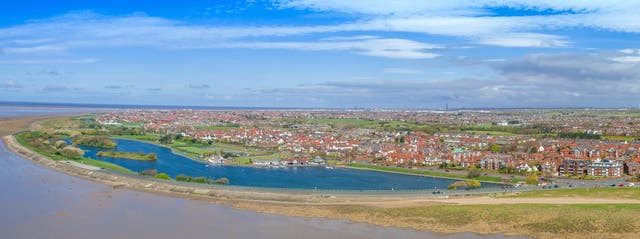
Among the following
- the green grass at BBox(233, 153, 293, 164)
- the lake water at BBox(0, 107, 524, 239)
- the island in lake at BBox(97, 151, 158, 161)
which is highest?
the island in lake at BBox(97, 151, 158, 161)

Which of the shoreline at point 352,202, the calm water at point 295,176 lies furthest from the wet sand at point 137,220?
the calm water at point 295,176

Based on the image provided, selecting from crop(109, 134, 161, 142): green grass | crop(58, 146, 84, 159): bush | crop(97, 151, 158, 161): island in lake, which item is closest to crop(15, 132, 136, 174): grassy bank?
crop(58, 146, 84, 159): bush

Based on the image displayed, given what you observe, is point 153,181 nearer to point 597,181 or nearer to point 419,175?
point 419,175

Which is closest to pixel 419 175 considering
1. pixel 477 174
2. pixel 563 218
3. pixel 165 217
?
pixel 477 174

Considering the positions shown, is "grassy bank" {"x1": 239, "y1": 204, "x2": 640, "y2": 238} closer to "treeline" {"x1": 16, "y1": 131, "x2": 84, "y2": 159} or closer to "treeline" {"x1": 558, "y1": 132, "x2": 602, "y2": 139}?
"treeline" {"x1": 16, "y1": 131, "x2": 84, "y2": 159}

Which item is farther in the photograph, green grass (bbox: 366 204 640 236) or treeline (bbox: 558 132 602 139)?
treeline (bbox: 558 132 602 139)

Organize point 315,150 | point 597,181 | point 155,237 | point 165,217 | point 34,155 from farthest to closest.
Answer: point 315,150
point 34,155
point 597,181
point 165,217
point 155,237
